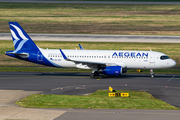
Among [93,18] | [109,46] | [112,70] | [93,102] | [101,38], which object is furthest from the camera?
[93,18]

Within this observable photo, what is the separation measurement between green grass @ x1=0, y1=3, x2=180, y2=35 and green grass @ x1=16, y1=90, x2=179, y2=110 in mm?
53885

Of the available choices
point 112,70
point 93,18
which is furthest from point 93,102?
point 93,18

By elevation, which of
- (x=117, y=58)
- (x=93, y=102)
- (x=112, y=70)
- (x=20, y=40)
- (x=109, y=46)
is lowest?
(x=93, y=102)

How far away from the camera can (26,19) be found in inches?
3863

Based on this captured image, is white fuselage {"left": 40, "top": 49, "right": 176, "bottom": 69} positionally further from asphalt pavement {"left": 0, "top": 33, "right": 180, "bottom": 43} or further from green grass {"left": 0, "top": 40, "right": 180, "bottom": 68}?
asphalt pavement {"left": 0, "top": 33, "right": 180, "bottom": 43}

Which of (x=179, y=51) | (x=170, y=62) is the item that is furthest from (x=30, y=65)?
(x=179, y=51)

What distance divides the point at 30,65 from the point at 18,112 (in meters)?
33.5

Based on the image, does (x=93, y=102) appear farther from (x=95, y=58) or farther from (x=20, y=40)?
(x=20, y=40)

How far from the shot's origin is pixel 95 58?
45281 mm

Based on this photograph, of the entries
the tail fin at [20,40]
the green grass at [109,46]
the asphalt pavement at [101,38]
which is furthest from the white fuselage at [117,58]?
the asphalt pavement at [101,38]

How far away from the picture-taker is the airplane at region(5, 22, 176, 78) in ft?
144

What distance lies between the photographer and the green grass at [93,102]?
85.4 feet

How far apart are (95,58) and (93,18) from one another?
55674 millimetres

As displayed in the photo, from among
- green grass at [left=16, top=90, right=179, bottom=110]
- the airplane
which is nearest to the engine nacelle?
the airplane
